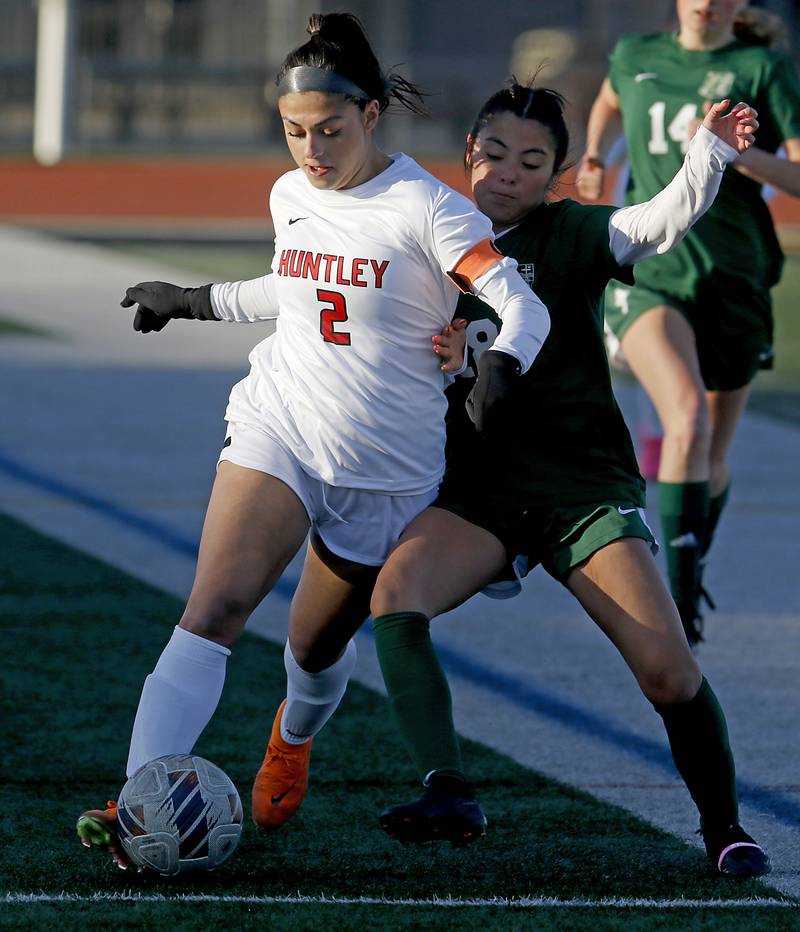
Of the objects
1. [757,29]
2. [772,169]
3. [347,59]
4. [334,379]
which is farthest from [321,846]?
[757,29]

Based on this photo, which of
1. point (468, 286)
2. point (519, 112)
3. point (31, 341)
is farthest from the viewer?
point (31, 341)

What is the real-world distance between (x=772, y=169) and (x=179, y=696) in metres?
2.74

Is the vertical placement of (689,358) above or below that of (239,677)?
above

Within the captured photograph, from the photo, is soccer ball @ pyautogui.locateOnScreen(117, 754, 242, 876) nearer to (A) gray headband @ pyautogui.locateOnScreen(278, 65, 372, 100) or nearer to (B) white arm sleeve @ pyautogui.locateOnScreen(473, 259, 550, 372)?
(B) white arm sleeve @ pyautogui.locateOnScreen(473, 259, 550, 372)

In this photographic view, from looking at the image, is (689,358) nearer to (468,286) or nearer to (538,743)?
(538,743)

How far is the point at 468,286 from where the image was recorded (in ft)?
12.3

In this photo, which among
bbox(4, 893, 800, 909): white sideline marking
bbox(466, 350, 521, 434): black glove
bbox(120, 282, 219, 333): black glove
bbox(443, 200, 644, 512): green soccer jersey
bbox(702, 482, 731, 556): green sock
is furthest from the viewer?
bbox(702, 482, 731, 556): green sock

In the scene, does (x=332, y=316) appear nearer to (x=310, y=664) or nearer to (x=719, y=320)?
(x=310, y=664)

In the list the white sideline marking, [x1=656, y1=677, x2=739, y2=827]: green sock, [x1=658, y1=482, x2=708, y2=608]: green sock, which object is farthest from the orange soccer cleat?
[x1=658, y1=482, x2=708, y2=608]: green sock

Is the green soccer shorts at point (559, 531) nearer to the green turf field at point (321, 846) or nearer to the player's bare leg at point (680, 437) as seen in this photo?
the green turf field at point (321, 846)

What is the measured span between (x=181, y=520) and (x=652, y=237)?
442cm

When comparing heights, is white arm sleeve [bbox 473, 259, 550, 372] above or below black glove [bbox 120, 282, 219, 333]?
above

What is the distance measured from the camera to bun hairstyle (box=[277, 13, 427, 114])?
3887 millimetres

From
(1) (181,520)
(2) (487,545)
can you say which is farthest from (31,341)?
(2) (487,545)
